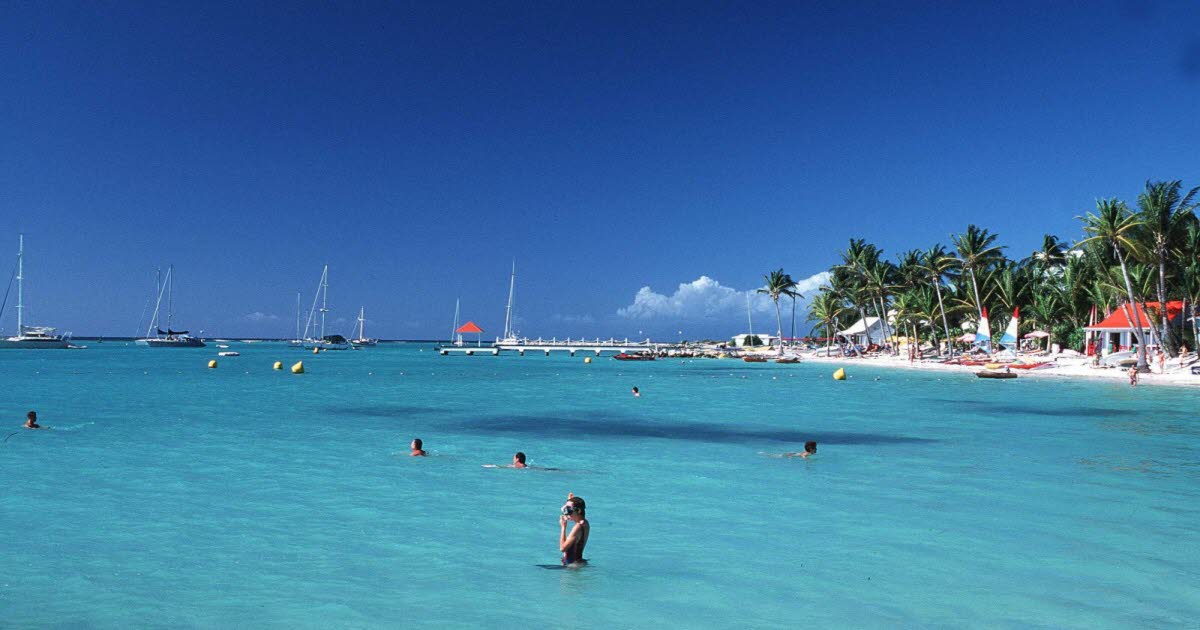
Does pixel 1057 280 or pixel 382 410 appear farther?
pixel 1057 280

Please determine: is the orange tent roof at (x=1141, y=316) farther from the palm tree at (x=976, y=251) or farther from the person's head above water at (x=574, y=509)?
the person's head above water at (x=574, y=509)

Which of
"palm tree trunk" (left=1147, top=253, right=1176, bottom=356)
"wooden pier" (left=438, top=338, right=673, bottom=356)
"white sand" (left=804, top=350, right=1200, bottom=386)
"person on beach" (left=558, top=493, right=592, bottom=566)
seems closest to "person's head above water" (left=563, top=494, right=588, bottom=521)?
"person on beach" (left=558, top=493, right=592, bottom=566)

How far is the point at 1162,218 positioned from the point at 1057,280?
3091 cm

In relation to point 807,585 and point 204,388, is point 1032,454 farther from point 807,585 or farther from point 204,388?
point 204,388

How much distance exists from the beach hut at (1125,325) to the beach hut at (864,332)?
41.9 m

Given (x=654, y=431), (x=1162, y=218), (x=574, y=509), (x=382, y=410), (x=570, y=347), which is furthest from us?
(x=570, y=347)

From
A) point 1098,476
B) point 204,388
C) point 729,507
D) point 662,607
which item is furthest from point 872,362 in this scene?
point 662,607

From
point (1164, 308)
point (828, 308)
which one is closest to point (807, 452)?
point (1164, 308)

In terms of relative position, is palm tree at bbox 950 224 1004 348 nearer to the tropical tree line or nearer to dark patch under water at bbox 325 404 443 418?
the tropical tree line

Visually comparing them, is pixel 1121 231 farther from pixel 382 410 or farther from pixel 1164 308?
pixel 382 410

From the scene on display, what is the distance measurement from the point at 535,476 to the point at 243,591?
8723mm

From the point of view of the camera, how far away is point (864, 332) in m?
110

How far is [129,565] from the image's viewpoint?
35.9 feet

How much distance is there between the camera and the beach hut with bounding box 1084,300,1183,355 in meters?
62.2
